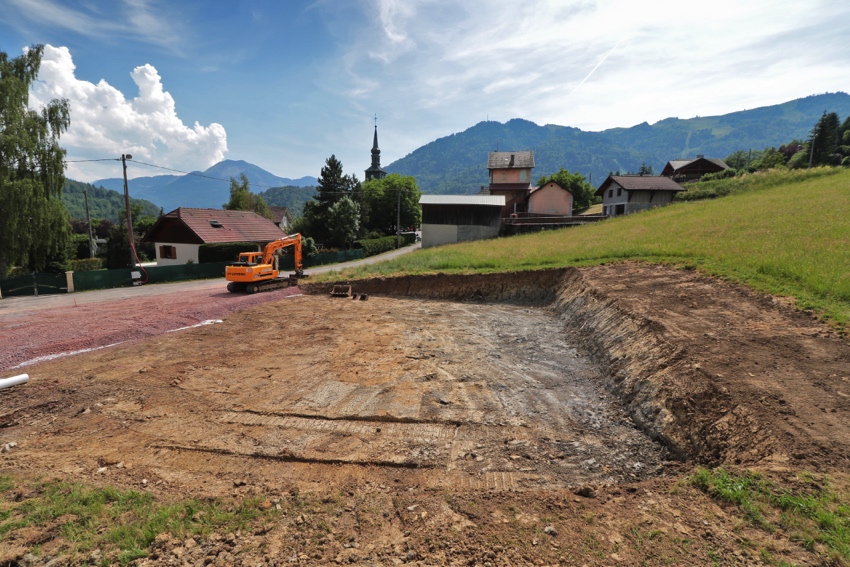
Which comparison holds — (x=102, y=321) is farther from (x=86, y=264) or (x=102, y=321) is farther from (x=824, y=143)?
(x=824, y=143)

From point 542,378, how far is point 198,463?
7741mm

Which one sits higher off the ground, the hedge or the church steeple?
the church steeple

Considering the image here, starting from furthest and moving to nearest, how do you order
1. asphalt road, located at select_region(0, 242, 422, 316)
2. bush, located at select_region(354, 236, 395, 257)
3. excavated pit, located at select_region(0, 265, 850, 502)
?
bush, located at select_region(354, 236, 395, 257) < asphalt road, located at select_region(0, 242, 422, 316) < excavated pit, located at select_region(0, 265, 850, 502)

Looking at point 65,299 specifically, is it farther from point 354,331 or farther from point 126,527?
point 126,527

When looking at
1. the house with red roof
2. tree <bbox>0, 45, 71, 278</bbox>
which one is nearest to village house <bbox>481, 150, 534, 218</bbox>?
the house with red roof

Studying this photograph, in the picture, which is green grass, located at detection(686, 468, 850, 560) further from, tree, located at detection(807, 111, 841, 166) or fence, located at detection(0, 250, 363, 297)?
tree, located at detection(807, 111, 841, 166)

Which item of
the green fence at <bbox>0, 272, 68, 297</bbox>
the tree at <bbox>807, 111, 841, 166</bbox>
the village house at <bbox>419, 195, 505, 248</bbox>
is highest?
the tree at <bbox>807, 111, 841, 166</bbox>

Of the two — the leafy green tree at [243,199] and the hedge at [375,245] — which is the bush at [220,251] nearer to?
the hedge at [375,245]

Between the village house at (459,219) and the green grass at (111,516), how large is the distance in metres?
35.8

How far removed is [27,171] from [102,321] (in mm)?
19420

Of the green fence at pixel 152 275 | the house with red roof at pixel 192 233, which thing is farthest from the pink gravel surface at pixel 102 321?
the house with red roof at pixel 192 233

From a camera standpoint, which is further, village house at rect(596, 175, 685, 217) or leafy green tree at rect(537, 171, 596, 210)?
leafy green tree at rect(537, 171, 596, 210)

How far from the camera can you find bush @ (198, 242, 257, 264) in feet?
105

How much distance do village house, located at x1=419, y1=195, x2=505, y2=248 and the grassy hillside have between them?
1066cm
